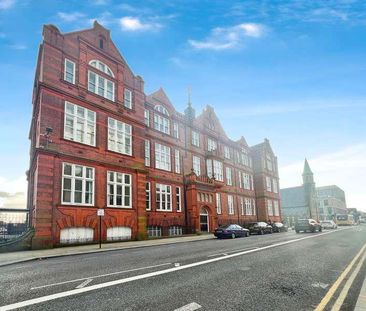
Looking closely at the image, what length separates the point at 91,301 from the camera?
5.36 meters

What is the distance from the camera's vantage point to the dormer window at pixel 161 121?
102 feet

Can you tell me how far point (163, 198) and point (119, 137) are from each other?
8.92 meters

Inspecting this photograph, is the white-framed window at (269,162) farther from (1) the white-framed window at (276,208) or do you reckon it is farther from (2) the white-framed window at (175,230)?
(2) the white-framed window at (175,230)

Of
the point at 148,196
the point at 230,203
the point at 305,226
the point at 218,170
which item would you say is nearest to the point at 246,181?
the point at 230,203

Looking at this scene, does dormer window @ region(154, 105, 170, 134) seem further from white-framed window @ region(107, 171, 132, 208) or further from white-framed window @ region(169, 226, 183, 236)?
white-framed window @ region(169, 226, 183, 236)

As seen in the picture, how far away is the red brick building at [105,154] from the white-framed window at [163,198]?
0.11 m

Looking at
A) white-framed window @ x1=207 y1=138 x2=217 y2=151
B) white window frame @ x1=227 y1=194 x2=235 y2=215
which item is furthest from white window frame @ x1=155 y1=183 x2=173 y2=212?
white window frame @ x1=227 y1=194 x2=235 y2=215

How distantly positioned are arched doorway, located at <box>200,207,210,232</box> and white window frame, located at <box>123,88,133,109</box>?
15636 mm

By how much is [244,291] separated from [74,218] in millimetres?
16094

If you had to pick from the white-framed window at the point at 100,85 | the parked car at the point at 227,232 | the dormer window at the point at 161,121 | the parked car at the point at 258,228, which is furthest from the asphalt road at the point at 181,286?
the parked car at the point at 258,228

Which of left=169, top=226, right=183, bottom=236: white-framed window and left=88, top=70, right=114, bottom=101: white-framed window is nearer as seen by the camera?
left=88, top=70, right=114, bottom=101: white-framed window

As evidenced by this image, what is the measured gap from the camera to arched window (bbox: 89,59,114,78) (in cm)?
2390

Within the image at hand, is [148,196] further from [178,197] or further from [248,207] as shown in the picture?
[248,207]

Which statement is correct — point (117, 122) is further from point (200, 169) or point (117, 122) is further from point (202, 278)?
point (202, 278)
